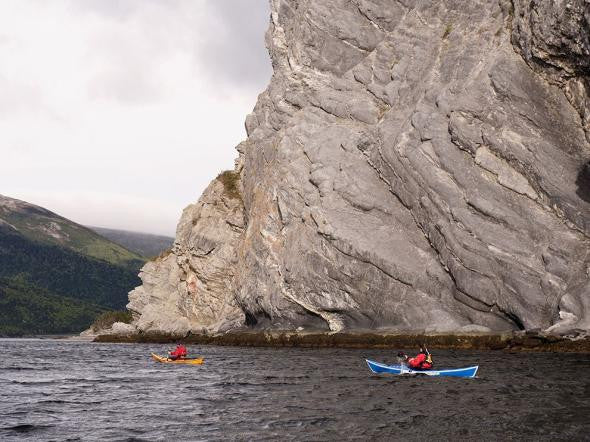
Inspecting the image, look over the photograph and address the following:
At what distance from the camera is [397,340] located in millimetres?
64312

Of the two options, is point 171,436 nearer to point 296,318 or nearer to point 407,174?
point 407,174

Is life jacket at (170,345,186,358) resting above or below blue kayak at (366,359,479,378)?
below

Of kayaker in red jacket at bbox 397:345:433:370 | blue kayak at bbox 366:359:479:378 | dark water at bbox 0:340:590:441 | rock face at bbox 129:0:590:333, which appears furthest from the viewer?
rock face at bbox 129:0:590:333

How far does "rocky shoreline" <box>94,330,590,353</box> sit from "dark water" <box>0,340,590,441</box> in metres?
3.32

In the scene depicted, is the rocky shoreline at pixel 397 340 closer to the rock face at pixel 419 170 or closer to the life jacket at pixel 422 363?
the rock face at pixel 419 170

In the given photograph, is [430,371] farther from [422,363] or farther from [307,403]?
[307,403]

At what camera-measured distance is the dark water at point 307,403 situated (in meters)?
23.7

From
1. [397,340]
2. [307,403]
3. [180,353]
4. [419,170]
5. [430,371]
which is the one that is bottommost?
[180,353]

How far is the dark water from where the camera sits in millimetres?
23719

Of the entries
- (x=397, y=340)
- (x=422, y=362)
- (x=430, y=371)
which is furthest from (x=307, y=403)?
(x=397, y=340)

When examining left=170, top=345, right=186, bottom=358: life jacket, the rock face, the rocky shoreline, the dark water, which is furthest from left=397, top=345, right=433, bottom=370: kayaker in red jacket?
left=170, top=345, right=186, bottom=358: life jacket

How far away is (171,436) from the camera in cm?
2361

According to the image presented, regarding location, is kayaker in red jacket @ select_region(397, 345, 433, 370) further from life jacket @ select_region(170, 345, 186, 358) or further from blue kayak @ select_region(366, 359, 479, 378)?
life jacket @ select_region(170, 345, 186, 358)

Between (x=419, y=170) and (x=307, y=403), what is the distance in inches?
1651
